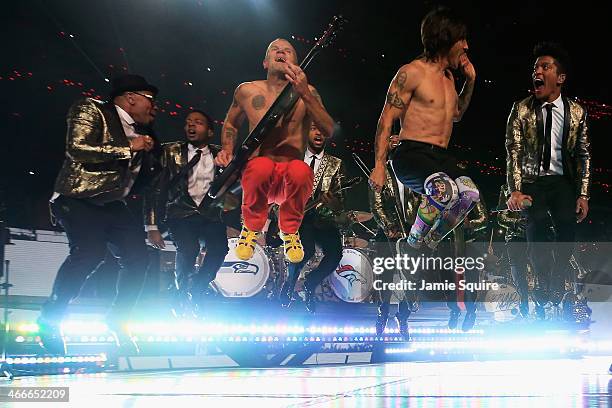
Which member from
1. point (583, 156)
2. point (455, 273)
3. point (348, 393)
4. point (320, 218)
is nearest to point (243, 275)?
point (320, 218)

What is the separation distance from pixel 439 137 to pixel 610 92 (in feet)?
15.7

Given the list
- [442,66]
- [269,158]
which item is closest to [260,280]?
[269,158]

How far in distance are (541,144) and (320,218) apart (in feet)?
7.88

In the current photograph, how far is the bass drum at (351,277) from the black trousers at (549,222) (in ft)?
10.8

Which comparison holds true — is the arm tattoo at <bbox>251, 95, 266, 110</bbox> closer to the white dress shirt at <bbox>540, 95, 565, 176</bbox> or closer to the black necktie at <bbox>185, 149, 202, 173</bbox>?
the black necktie at <bbox>185, 149, 202, 173</bbox>

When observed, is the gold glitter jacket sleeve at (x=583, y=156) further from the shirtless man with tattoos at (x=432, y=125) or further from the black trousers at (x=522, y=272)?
the shirtless man with tattoos at (x=432, y=125)

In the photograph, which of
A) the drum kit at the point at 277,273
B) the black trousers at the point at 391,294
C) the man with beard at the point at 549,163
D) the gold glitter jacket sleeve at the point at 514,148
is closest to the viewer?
the gold glitter jacket sleeve at the point at 514,148

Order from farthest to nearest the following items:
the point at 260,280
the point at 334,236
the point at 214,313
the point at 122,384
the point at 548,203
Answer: the point at 260,280, the point at 334,236, the point at 214,313, the point at 548,203, the point at 122,384

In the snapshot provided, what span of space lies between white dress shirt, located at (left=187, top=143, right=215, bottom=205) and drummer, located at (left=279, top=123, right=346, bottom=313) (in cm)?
114

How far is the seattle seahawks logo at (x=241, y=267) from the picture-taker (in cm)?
880

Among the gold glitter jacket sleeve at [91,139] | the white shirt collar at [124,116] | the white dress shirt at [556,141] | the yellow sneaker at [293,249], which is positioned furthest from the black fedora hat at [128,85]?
the white dress shirt at [556,141]

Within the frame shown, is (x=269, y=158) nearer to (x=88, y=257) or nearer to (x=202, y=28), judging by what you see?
(x=88, y=257)

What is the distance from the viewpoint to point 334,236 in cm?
810

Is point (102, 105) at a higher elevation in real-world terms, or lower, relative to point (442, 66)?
lower
